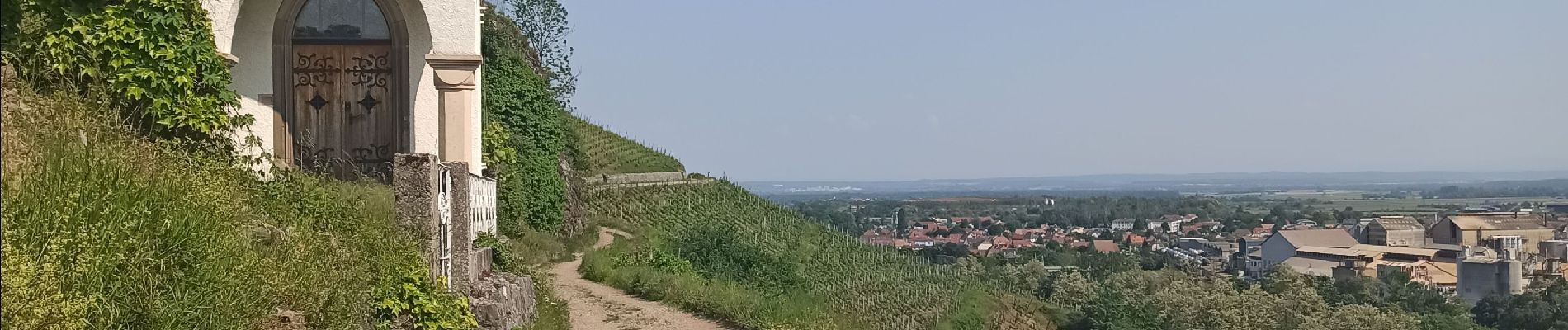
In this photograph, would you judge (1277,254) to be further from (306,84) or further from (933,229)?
(306,84)

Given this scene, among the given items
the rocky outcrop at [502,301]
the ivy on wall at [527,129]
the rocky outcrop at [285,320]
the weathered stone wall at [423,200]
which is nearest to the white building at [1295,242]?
the ivy on wall at [527,129]

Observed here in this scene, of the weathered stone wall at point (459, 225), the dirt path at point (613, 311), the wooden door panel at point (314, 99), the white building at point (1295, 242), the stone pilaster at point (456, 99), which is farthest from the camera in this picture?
the white building at point (1295, 242)

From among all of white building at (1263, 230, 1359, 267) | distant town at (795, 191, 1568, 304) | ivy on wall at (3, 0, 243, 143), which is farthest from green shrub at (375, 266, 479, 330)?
white building at (1263, 230, 1359, 267)

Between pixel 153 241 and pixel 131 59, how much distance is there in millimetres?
2869

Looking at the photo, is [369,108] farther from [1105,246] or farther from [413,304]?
[1105,246]

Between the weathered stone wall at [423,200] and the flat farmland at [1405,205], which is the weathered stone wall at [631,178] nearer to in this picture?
the weathered stone wall at [423,200]

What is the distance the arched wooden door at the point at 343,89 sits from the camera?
A: 11.3 meters

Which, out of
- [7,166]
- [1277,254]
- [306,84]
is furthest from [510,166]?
[1277,254]

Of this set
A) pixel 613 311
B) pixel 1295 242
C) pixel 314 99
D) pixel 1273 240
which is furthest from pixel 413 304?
pixel 1295 242

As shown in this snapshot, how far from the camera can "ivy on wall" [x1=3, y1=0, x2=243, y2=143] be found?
6.78 m

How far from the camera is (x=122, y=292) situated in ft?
15.0

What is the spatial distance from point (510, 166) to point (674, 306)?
10.9 feet

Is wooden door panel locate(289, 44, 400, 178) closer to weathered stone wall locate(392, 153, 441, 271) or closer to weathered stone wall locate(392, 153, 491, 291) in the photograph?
weathered stone wall locate(392, 153, 491, 291)

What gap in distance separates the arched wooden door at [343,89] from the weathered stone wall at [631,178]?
12353 mm
